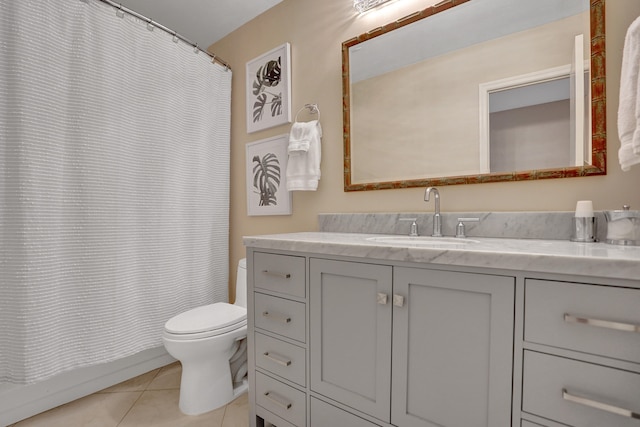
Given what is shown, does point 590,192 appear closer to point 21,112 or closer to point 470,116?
point 470,116

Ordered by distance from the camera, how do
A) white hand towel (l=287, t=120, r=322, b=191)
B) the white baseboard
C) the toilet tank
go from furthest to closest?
the toilet tank
white hand towel (l=287, t=120, r=322, b=191)
the white baseboard

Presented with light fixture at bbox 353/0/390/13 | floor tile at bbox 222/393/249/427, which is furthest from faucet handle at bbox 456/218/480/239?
floor tile at bbox 222/393/249/427

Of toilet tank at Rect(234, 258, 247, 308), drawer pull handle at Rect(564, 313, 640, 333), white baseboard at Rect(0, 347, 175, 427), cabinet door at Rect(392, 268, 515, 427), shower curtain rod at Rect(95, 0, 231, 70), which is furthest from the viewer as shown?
toilet tank at Rect(234, 258, 247, 308)

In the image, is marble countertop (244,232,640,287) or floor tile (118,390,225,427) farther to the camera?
floor tile (118,390,225,427)

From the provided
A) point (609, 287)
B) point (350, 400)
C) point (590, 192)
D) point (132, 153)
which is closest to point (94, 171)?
point (132, 153)

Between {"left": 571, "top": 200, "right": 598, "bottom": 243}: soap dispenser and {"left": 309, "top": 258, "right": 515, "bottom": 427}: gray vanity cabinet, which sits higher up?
{"left": 571, "top": 200, "right": 598, "bottom": 243}: soap dispenser

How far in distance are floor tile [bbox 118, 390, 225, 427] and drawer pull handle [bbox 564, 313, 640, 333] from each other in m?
1.55

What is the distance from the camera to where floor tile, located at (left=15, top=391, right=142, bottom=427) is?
1.47 meters

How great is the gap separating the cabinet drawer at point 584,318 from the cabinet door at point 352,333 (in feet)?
1.27

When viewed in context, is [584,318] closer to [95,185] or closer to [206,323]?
[206,323]

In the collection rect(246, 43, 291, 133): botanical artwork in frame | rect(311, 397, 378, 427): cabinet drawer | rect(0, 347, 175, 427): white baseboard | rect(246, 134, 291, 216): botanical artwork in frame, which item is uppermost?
rect(246, 43, 291, 133): botanical artwork in frame

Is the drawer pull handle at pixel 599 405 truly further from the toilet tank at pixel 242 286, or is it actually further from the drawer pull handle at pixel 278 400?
the toilet tank at pixel 242 286

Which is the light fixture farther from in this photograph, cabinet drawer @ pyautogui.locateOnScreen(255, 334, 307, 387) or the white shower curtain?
cabinet drawer @ pyautogui.locateOnScreen(255, 334, 307, 387)

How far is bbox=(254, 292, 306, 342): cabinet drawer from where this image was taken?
1.19 meters
